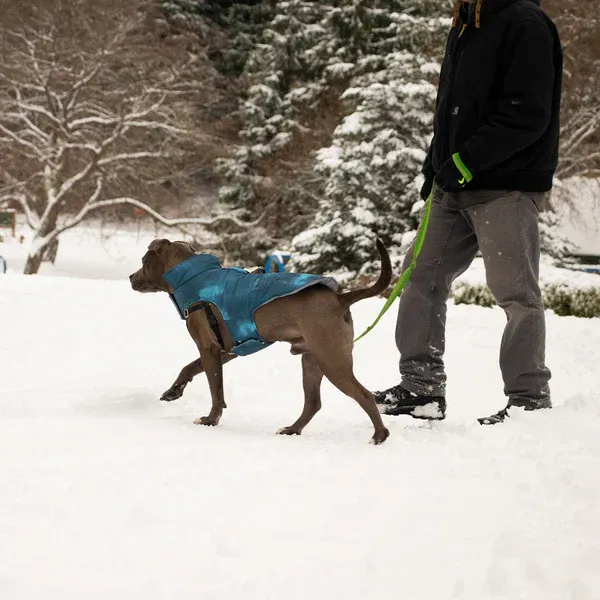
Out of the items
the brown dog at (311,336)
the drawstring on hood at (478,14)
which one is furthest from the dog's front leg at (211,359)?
the drawstring on hood at (478,14)

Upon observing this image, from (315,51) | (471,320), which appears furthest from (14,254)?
(471,320)

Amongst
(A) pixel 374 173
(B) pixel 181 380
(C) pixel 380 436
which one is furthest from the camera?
(A) pixel 374 173

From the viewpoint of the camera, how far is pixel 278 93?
2202cm

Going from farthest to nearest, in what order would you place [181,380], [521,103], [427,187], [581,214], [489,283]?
1. [581,214]
2. [427,187]
3. [181,380]
4. [489,283]
5. [521,103]

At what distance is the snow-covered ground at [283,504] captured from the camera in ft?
5.60

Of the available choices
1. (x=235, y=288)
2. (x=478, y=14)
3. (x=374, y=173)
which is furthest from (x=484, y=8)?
(x=374, y=173)

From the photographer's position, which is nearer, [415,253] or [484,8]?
[484,8]

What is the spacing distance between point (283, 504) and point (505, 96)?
223 cm

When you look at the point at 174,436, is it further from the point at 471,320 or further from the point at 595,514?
the point at 471,320

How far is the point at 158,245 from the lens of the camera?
367 centimetres

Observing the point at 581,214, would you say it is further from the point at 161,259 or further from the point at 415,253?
the point at 161,259

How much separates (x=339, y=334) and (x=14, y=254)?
21343mm

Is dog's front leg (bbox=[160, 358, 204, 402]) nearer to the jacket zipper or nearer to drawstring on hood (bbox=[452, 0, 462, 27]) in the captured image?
the jacket zipper

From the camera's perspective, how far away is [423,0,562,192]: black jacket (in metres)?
3.35
